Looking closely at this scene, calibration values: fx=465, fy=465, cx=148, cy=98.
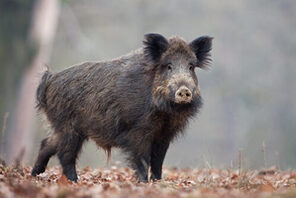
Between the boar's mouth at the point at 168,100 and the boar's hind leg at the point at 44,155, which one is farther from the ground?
the boar's mouth at the point at 168,100

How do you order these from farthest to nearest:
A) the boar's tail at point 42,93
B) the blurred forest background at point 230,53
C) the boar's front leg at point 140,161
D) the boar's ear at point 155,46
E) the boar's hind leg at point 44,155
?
the blurred forest background at point 230,53
the boar's tail at point 42,93
the boar's hind leg at point 44,155
the boar's ear at point 155,46
the boar's front leg at point 140,161

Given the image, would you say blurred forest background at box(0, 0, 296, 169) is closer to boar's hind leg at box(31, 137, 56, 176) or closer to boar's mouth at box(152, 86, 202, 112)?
boar's hind leg at box(31, 137, 56, 176)

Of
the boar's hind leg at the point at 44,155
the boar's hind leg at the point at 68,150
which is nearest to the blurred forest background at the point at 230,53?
the boar's hind leg at the point at 44,155

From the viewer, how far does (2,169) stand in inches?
290

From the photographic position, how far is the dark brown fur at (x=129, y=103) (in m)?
7.33

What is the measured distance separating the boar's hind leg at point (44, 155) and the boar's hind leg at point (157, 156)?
1.84 metres

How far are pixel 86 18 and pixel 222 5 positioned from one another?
441 inches

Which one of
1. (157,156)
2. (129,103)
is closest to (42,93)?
(129,103)

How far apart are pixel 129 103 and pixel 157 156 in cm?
101

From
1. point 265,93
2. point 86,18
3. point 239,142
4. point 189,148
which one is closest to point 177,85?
point 86,18

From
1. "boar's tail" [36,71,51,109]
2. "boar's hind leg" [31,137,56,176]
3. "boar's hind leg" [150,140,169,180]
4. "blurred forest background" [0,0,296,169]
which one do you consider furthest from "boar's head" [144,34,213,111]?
"blurred forest background" [0,0,296,169]

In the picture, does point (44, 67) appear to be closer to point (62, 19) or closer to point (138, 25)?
point (62, 19)

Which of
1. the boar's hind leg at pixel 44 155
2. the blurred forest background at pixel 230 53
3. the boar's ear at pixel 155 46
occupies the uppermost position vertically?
the blurred forest background at pixel 230 53

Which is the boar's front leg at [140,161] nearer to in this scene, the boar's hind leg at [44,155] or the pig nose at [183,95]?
the pig nose at [183,95]
